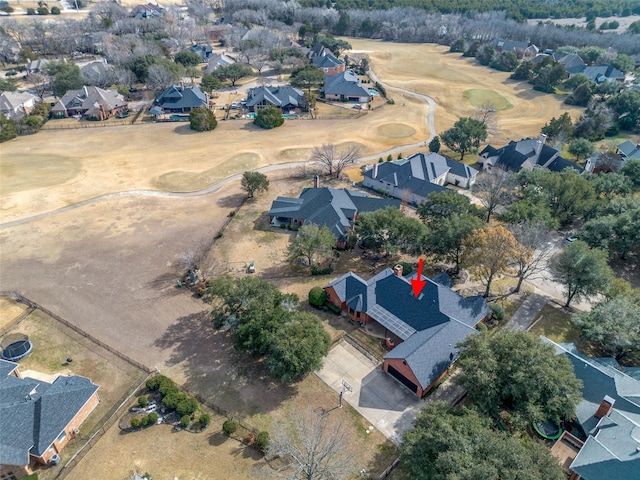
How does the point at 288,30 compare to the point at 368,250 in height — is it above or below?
above

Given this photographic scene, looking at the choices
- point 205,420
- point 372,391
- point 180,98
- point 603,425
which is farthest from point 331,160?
point 603,425

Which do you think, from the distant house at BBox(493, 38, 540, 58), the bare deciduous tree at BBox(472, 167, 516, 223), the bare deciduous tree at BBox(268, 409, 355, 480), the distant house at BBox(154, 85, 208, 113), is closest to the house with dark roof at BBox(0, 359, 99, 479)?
the bare deciduous tree at BBox(268, 409, 355, 480)

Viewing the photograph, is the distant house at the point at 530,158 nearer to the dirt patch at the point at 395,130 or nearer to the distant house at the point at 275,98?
the dirt patch at the point at 395,130

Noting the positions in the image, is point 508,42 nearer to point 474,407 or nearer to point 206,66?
point 206,66

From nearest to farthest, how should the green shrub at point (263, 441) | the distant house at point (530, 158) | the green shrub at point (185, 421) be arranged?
the green shrub at point (263, 441)
the green shrub at point (185, 421)
the distant house at point (530, 158)

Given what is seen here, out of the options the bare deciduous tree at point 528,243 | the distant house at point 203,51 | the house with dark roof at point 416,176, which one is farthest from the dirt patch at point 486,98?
the distant house at point 203,51

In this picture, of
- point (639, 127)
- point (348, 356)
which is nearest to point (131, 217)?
point (348, 356)
